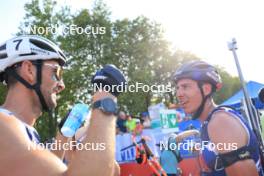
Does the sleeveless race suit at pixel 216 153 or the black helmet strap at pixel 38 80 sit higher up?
the black helmet strap at pixel 38 80

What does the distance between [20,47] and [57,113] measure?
29.5 metres

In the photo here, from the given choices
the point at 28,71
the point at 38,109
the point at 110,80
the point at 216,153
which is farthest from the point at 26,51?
the point at 216,153

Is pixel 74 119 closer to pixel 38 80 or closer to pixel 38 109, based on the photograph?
pixel 38 109

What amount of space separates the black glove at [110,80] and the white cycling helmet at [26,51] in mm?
841

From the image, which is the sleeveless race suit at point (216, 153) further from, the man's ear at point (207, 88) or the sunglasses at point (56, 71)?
the sunglasses at point (56, 71)

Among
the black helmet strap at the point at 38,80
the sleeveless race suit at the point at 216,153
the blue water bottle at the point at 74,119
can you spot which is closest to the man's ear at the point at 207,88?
the sleeveless race suit at the point at 216,153

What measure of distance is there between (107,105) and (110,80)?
18cm

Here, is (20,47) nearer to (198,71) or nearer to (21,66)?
(21,66)

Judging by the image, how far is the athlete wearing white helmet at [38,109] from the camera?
6.88 ft

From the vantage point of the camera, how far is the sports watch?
2252mm

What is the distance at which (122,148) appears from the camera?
13523 millimetres

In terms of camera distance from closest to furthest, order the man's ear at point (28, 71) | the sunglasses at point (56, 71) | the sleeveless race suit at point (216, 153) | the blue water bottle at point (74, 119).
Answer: the man's ear at point (28, 71)
the sunglasses at point (56, 71)
the blue water bottle at point (74, 119)
the sleeveless race suit at point (216, 153)

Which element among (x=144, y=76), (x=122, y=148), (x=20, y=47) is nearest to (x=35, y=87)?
(x=20, y=47)

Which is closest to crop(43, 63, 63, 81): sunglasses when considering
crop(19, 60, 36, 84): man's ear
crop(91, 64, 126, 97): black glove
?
crop(19, 60, 36, 84): man's ear
